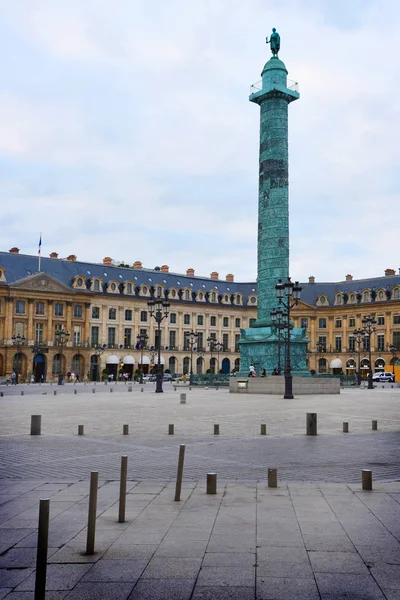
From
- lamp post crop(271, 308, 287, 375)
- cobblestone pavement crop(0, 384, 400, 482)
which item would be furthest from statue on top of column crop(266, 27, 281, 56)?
cobblestone pavement crop(0, 384, 400, 482)

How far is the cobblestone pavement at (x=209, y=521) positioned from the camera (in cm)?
558

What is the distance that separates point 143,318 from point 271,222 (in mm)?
52396

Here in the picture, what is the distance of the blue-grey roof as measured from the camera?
282 ft

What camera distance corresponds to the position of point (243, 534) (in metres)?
7.10

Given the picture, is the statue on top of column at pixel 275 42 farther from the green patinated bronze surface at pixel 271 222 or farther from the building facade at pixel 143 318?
the building facade at pixel 143 318

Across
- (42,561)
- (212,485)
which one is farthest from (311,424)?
(42,561)

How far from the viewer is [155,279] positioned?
99.9 metres

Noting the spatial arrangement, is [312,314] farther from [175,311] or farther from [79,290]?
[79,290]

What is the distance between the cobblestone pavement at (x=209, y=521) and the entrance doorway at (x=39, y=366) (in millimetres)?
70496

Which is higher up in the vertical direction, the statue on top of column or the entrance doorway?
the statue on top of column

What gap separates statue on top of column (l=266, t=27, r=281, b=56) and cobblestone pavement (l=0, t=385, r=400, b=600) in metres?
44.7

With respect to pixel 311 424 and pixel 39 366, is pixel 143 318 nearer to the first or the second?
pixel 39 366

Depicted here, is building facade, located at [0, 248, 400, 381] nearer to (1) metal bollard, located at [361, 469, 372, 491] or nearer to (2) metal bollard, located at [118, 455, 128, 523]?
(1) metal bollard, located at [361, 469, 372, 491]

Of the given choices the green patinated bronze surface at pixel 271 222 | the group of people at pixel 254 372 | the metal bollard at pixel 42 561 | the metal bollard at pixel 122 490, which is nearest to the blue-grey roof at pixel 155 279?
the green patinated bronze surface at pixel 271 222
